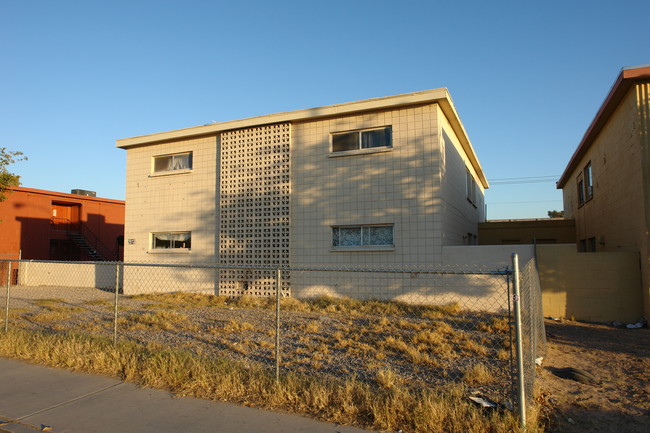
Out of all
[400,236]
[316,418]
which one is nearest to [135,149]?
[400,236]

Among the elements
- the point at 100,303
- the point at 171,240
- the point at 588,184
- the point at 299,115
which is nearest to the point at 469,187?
the point at 588,184

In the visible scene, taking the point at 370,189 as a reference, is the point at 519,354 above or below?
below

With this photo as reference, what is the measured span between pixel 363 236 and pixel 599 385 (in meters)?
8.16

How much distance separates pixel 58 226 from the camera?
82.7 feet

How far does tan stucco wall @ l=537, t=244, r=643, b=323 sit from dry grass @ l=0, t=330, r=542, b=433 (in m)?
7.03

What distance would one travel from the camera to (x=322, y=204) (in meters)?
13.6

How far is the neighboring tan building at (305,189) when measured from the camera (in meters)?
12.6

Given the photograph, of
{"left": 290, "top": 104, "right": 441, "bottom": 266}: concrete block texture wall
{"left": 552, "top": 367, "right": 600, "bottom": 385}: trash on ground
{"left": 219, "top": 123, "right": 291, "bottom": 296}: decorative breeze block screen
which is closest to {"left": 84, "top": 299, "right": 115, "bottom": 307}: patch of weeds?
{"left": 219, "top": 123, "right": 291, "bottom": 296}: decorative breeze block screen

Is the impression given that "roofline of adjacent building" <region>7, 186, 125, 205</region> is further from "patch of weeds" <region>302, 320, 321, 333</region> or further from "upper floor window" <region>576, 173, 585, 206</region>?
"upper floor window" <region>576, 173, 585, 206</region>

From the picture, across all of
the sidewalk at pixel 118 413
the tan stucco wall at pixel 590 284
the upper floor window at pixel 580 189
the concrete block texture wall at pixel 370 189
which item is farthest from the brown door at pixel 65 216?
the upper floor window at pixel 580 189

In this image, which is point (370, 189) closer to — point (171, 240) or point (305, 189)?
point (305, 189)

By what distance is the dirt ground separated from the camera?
4.41 metres

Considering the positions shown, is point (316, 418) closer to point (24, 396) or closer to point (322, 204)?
point (24, 396)

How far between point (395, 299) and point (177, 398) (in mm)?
8251
